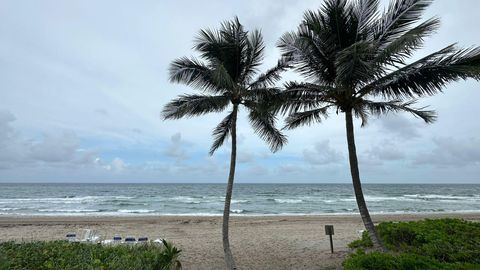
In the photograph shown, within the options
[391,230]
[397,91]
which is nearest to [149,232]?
[391,230]

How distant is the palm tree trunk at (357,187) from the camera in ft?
25.2

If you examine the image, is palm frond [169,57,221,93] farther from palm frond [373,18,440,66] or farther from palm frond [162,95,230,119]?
palm frond [373,18,440,66]

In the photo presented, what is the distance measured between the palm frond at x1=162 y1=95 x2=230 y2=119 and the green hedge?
494 cm

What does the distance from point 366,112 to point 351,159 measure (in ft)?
7.23

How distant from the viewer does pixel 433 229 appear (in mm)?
8195

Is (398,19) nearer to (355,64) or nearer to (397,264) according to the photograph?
(355,64)

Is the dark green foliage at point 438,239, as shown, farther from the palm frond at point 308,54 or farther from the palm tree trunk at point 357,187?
the palm frond at point 308,54

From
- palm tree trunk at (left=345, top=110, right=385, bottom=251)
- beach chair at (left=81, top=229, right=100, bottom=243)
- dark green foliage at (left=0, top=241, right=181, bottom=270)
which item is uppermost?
palm tree trunk at (left=345, top=110, right=385, bottom=251)

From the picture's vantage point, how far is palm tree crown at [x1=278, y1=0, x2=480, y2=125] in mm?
6355

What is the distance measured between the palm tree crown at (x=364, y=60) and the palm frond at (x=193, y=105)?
1.82m

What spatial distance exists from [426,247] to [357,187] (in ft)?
6.09

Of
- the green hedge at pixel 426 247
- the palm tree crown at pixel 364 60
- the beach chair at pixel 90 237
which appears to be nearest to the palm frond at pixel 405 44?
the palm tree crown at pixel 364 60

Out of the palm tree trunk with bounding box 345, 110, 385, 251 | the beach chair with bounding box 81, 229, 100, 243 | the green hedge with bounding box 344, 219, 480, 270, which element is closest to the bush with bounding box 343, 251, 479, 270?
the green hedge with bounding box 344, 219, 480, 270

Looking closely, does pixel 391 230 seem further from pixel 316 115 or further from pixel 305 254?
pixel 316 115
